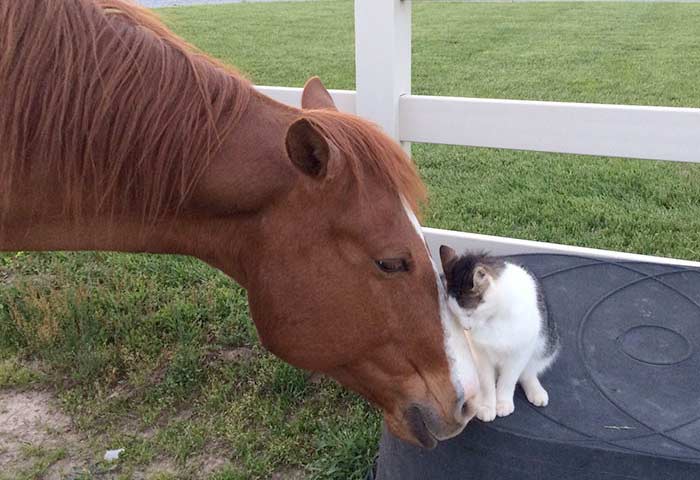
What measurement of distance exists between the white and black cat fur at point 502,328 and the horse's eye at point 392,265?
0.25 meters

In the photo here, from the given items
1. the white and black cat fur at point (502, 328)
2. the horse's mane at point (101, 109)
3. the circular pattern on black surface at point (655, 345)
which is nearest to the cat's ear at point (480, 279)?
the white and black cat fur at point (502, 328)

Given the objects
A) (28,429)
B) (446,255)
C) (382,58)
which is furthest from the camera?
(28,429)

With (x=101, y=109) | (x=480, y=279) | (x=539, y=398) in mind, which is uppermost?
(x=101, y=109)

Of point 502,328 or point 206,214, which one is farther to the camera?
point 502,328

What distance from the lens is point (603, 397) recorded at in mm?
1914

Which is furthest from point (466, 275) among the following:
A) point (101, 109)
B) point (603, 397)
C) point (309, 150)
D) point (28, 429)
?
point (28, 429)

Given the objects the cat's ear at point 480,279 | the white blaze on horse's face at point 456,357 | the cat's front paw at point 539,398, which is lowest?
the cat's front paw at point 539,398

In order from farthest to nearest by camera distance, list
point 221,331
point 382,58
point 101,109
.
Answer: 1. point 221,331
2. point 382,58
3. point 101,109

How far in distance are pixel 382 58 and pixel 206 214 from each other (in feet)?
4.52

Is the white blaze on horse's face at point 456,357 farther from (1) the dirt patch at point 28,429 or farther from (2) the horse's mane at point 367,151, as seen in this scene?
(1) the dirt patch at point 28,429

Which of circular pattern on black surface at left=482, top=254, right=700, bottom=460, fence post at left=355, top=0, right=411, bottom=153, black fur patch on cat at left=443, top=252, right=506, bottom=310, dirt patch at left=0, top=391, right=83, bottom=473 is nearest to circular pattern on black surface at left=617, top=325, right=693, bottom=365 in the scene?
circular pattern on black surface at left=482, top=254, right=700, bottom=460

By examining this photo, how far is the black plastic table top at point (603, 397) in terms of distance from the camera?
1.70m

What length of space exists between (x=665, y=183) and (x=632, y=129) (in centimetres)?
262

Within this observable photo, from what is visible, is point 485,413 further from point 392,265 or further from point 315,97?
point 315,97
